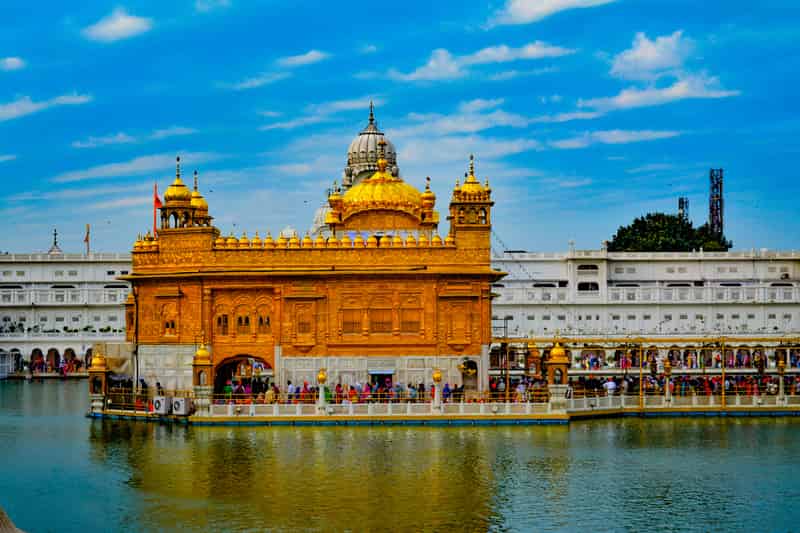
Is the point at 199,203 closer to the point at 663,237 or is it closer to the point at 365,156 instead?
the point at 365,156

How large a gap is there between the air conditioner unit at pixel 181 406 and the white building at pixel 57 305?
140 feet

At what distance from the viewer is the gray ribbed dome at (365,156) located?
→ 7144 centimetres

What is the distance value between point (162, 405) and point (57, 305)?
5303 centimetres

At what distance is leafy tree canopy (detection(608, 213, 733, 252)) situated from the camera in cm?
10131

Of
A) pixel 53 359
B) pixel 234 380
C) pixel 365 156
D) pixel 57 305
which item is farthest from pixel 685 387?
pixel 57 305

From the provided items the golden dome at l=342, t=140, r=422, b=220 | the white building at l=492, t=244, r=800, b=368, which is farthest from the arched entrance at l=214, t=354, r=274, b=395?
the white building at l=492, t=244, r=800, b=368

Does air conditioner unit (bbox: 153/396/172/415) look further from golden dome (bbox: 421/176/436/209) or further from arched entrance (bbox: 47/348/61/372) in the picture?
arched entrance (bbox: 47/348/61/372)

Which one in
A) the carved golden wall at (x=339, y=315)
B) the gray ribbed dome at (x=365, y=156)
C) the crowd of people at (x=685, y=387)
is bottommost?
the crowd of people at (x=685, y=387)

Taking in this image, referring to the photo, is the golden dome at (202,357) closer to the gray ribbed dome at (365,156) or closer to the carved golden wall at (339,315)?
the carved golden wall at (339,315)

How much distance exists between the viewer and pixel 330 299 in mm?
44250

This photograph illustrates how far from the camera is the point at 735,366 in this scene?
57531mm

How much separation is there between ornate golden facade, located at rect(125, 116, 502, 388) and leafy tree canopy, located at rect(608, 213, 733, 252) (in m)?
59.4

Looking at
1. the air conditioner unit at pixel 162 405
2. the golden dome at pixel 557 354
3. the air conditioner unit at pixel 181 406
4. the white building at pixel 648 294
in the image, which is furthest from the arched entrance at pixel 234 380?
the white building at pixel 648 294

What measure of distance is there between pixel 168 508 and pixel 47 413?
23286mm
